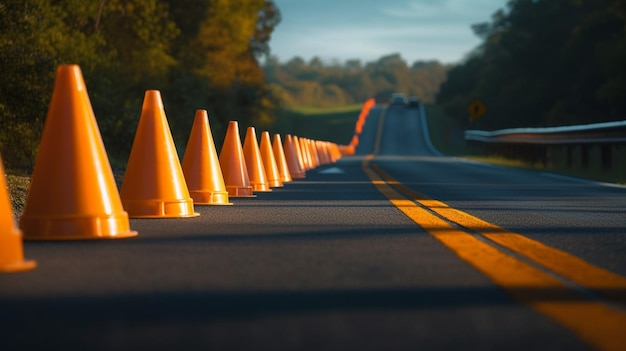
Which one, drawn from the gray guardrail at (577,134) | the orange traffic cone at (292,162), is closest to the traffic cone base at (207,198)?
the orange traffic cone at (292,162)

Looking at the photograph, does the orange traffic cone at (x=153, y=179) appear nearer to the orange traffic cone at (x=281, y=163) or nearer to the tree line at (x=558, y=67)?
the orange traffic cone at (x=281, y=163)

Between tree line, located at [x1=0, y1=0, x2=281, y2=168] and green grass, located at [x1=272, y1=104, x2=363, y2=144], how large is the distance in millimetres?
18593

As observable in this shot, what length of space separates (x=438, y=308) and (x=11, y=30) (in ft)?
64.7

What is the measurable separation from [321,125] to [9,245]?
112832 millimetres

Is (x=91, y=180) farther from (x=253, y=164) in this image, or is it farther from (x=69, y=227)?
(x=253, y=164)

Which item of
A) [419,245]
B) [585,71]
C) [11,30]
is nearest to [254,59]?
[585,71]

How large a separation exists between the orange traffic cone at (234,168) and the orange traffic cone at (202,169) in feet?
6.14

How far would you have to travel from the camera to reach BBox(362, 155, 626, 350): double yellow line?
467 centimetres

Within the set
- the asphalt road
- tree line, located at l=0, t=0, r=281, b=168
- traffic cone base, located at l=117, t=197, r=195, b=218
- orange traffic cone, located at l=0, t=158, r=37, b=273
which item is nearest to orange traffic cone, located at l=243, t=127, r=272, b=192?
tree line, located at l=0, t=0, r=281, b=168

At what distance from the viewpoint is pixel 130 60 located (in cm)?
4941

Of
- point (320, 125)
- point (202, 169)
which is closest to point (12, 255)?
point (202, 169)

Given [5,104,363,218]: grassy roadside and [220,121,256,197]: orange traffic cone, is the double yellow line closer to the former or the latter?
[220,121,256,197]: orange traffic cone

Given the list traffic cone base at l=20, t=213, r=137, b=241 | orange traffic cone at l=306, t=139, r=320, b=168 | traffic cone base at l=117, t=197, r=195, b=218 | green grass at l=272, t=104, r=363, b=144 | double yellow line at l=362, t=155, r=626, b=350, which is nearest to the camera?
double yellow line at l=362, t=155, r=626, b=350

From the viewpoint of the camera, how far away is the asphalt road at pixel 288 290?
14.3 ft
